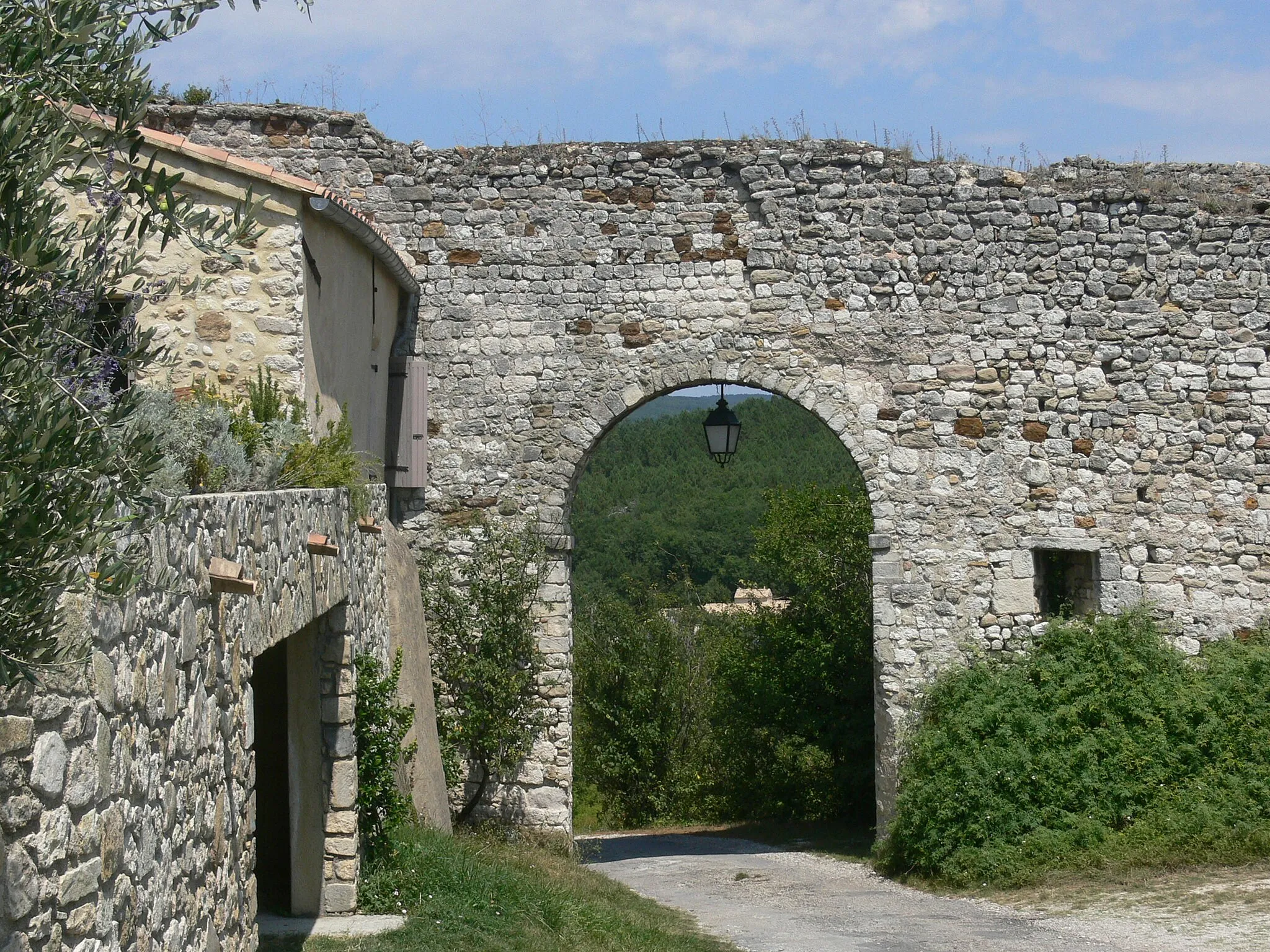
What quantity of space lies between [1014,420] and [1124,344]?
3.53 feet

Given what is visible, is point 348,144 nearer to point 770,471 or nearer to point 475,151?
point 475,151

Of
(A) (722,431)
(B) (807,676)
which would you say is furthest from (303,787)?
(B) (807,676)

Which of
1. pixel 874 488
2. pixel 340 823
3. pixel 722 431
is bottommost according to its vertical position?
pixel 340 823

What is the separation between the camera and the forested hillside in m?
31.2

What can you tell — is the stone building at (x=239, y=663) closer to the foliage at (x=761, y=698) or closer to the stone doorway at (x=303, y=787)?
the stone doorway at (x=303, y=787)

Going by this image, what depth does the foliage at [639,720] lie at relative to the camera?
20.3m

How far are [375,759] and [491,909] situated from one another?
1111mm

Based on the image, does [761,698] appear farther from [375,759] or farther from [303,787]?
[303,787]

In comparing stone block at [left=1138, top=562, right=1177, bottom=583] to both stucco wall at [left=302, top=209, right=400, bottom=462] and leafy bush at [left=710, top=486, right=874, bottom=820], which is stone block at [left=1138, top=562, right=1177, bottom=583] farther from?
stucco wall at [left=302, top=209, right=400, bottom=462]

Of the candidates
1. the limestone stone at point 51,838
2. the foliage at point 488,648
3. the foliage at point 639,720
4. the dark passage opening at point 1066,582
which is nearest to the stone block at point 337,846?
the foliage at point 488,648

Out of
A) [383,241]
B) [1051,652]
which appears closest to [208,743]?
[383,241]

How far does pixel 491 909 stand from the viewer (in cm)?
705

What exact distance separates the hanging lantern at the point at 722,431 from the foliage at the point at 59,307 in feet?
26.5

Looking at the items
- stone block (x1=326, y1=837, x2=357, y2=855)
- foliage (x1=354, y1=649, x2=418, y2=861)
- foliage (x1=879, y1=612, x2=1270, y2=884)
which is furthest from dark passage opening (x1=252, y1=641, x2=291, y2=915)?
foliage (x1=879, y1=612, x2=1270, y2=884)
